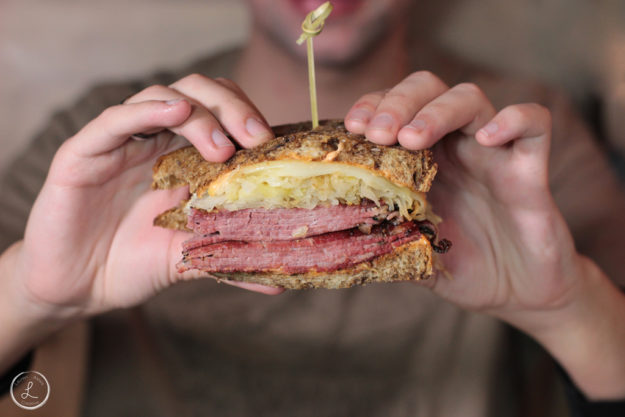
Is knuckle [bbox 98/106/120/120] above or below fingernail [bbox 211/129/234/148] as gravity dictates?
above

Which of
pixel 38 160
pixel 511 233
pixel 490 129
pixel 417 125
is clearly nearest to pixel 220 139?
pixel 417 125

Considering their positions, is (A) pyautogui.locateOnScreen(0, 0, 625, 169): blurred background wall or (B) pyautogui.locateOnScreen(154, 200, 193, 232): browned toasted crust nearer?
(B) pyautogui.locateOnScreen(154, 200, 193, 232): browned toasted crust

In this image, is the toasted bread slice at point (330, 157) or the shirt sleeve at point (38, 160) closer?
the toasted bread slice at point (330, 157)

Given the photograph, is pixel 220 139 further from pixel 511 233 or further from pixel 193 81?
pixel 511 233

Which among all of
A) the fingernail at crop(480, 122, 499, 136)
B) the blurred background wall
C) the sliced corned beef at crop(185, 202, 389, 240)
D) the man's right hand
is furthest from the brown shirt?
the sliced corned beef at crop(185, 202, 389, 240)

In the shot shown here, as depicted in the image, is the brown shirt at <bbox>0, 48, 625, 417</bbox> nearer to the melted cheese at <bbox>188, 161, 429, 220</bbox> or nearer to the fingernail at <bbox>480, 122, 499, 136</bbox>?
the fingernail at <bbox>480, 122, 499, 136</bbox>

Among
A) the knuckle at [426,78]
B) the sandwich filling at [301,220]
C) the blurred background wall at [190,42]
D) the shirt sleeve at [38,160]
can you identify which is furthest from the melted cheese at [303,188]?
the blurred background wall at [190,42]

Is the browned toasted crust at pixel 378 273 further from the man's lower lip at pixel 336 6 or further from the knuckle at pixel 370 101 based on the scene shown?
the man's lower lip at pixel 336 6
